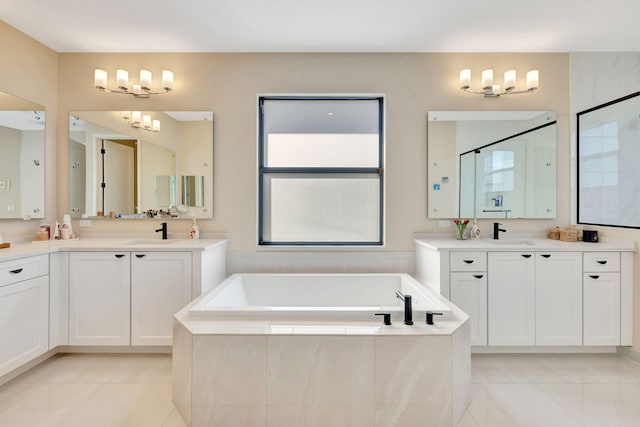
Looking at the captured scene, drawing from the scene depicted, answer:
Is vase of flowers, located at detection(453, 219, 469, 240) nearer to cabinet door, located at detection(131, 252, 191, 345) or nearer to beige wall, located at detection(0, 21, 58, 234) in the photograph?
cabinet door, located at detection(131, 252, 191, 345)

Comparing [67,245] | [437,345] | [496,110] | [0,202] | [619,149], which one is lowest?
[437,345]

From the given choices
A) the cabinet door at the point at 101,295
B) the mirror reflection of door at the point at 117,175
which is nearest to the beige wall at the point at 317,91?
the mirror reflection of door at the point at 117,175

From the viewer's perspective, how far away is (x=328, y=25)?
2.51 meters

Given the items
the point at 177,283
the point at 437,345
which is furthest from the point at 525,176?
the point at 177,283

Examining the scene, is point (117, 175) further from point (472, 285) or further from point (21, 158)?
point (472, 285)

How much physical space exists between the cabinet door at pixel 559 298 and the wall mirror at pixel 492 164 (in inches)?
24.1

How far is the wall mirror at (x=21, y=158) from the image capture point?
251 cm

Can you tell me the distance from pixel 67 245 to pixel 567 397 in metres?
3.68

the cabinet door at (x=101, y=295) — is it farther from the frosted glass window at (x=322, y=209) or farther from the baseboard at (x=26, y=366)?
the frosted glass window at (x=322, y=209)

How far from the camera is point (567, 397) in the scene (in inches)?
79.3

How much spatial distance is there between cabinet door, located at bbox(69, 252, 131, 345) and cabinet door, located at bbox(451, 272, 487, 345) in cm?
250

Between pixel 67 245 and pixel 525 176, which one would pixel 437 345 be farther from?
pixel 67 245

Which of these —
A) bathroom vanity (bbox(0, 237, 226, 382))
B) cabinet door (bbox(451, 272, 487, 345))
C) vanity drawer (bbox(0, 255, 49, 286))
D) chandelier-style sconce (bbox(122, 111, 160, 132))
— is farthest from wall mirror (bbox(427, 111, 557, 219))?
vanity drawer (bbox(0, 255, 49, 286))

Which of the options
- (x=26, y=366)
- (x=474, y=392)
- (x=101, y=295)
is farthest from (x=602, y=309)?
(x=26, y=366)
